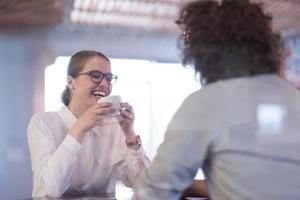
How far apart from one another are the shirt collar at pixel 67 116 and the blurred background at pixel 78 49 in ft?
0.14

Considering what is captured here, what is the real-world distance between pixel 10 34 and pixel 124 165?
1108mm

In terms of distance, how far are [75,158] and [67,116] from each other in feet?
0.53

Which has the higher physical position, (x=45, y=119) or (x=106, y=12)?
(x=106, y=12)

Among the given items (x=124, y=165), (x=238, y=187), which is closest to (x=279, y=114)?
(x=238, y=187)

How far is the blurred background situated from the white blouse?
0.07 metres

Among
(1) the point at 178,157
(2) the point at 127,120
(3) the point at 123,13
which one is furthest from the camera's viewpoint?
(3) the point at 123,13

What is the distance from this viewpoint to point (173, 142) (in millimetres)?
536

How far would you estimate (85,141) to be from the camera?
3.23 feet

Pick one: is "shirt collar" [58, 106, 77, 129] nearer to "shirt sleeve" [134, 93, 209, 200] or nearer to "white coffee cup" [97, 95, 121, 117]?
"white coffee cup" [97, 95, 121, 117]

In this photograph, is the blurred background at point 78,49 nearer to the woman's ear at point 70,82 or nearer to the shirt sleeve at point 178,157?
the woman's ear at point 70,82

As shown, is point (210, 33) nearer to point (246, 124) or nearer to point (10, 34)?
point (246, 124)

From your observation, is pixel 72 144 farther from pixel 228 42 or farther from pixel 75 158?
pixel 228 42

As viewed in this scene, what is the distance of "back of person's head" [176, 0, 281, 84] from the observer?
587 mm

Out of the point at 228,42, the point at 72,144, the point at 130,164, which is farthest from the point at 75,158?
the point at 228,42
